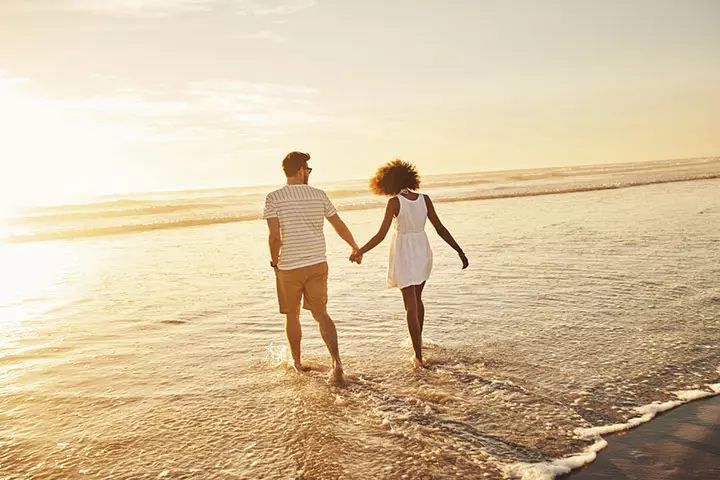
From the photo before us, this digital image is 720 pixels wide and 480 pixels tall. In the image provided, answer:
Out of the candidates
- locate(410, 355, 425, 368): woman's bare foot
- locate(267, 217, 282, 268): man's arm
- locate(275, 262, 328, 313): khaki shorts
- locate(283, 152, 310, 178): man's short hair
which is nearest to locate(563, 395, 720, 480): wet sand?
locate(410, 355, 425, 368): woman's bare foot

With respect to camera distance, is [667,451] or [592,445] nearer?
[667,451]

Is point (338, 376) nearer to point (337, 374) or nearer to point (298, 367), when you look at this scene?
point (337, 374)

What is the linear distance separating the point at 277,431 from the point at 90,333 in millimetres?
4102

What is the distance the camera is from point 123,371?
19.0ft

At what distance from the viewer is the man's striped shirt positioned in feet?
17.2

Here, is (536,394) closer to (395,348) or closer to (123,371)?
(395,348)

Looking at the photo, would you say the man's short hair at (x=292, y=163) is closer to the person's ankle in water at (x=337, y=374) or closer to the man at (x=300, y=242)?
the man at (x=300, y=242)

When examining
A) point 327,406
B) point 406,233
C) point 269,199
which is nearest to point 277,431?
point 327,406

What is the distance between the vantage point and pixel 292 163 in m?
5.34

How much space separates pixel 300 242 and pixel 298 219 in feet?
0.74

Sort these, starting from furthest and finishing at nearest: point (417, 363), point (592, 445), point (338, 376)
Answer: point (417, 363), point (338, 376), point (592, 445)

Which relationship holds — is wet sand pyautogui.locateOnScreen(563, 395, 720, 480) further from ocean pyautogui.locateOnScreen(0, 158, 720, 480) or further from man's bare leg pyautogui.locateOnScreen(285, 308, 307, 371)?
man's bare leg pyautogui.locateOnScreen(285, 308, 307, 371)

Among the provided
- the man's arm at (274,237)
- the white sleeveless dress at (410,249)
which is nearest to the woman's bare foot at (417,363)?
the white sleeveless dress at (410,249)

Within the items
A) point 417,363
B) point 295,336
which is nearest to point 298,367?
point 295,336
